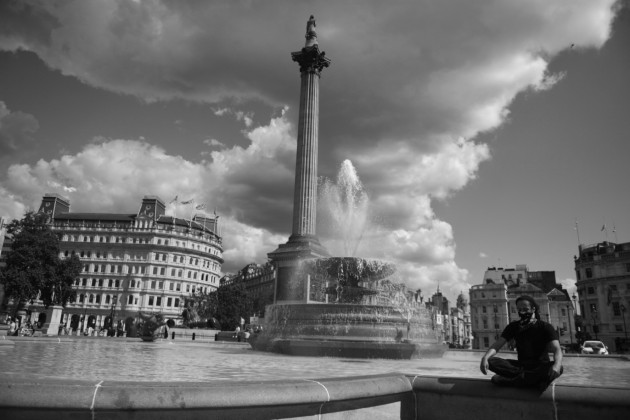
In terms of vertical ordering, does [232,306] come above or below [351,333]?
above

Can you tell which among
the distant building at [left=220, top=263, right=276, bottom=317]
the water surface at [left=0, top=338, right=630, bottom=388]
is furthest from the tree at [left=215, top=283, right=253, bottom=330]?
the water surface at [left=0, top=338, right=630, bottom=388]

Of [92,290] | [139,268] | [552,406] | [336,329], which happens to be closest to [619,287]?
[336,329]

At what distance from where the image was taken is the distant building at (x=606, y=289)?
64.1 m

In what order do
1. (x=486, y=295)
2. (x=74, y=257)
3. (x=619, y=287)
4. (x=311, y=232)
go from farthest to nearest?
(x=486, y=295)
(x=619, y=287)
(x=74, y=257)
(x=311, y=232)

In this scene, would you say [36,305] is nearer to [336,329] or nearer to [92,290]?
[92,290]

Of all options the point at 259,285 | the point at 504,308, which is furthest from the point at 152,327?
the point at 504,308

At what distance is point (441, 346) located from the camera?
17.3 metres

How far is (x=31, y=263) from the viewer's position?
1842 inches

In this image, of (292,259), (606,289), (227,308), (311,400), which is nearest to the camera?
(311,400)

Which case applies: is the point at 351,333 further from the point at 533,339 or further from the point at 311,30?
the point at 311,30

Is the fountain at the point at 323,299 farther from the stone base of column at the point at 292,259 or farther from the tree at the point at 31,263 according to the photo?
the tree at the point at 31,263

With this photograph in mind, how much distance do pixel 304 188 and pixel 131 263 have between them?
68.5m

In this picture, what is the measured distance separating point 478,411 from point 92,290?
98890mm

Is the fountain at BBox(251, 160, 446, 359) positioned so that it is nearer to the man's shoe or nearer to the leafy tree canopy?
the man's shoe
